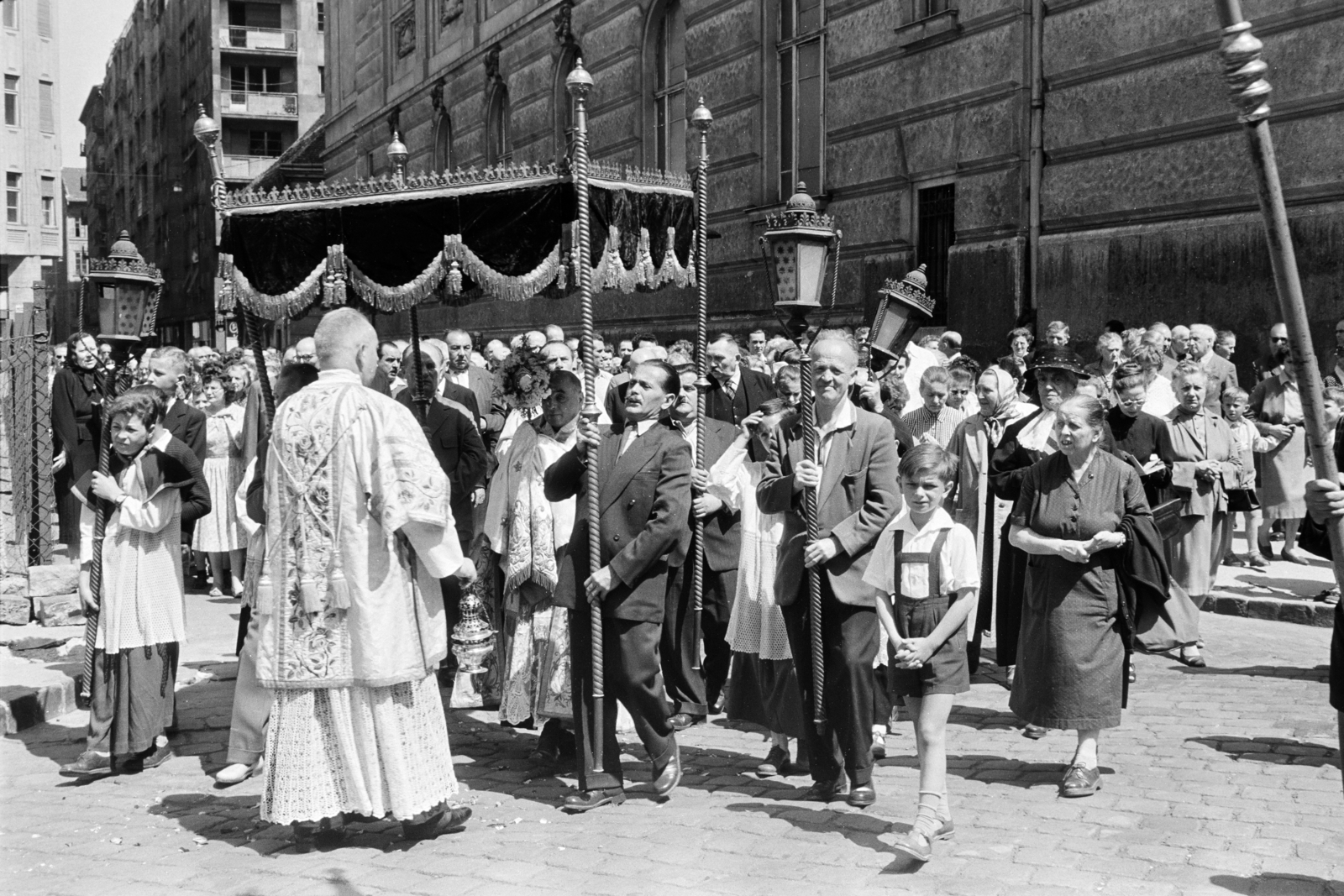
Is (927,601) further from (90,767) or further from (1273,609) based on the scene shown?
(1273,609)

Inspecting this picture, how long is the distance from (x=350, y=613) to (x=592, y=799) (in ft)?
4.59

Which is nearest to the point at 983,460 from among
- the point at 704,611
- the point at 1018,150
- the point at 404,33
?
the point at 704,611

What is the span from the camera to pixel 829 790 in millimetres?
6566

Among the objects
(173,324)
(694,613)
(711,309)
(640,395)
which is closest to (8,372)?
(694,613)

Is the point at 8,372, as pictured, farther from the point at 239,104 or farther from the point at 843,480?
the point at 239,104

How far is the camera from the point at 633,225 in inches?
361

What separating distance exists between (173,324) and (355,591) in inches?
2747

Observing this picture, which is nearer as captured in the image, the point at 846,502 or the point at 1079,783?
the point at 1079,783

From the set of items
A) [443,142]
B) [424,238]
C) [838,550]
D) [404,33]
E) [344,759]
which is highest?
[404,33]

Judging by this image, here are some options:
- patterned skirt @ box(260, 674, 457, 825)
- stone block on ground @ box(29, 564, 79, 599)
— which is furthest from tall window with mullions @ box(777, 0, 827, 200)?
patterned skirt @ box(260, 674, 457, 825)

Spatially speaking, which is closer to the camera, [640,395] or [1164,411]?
[640,395]

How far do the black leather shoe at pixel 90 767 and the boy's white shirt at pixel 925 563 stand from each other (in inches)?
151

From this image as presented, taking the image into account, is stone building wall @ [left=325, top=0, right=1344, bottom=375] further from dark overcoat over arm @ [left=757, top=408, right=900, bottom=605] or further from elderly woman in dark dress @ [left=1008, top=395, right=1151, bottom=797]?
dark overcoat over arm @ [left=757, top=408, right=900, bottom=605]

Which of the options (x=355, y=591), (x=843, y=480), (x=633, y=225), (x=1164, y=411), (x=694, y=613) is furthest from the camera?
(x=1164, y=411)
